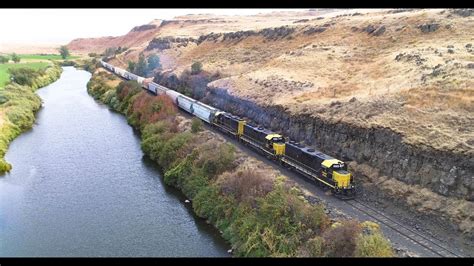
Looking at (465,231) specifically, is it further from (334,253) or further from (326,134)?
(326,134)

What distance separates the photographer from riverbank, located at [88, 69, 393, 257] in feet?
69.9

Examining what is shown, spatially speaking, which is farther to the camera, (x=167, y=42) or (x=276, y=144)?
(x=167, y=42)

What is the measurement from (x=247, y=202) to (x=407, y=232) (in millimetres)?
9666

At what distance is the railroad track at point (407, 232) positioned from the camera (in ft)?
68.2

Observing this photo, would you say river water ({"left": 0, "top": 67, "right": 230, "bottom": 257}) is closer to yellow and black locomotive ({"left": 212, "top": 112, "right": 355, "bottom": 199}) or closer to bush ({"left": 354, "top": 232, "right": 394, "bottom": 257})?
yellow and black locomotive ({"left": 212, "top": 112, "right": 355, "bottom": 199})

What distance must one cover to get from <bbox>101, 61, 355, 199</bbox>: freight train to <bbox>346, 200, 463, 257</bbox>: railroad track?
1.56 m

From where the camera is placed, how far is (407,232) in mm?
22875

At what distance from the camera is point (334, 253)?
2081cm

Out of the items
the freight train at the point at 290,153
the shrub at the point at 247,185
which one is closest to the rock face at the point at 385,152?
the freight train at the point at 290,153

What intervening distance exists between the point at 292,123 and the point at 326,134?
5124 millimetres

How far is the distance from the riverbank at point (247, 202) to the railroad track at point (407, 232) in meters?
2.14

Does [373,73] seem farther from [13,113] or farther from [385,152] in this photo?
[13,113]

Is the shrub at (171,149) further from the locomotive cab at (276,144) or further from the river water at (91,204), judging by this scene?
the locomotive cab at (276,144)

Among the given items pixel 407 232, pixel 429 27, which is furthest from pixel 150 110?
pixel 407 232
